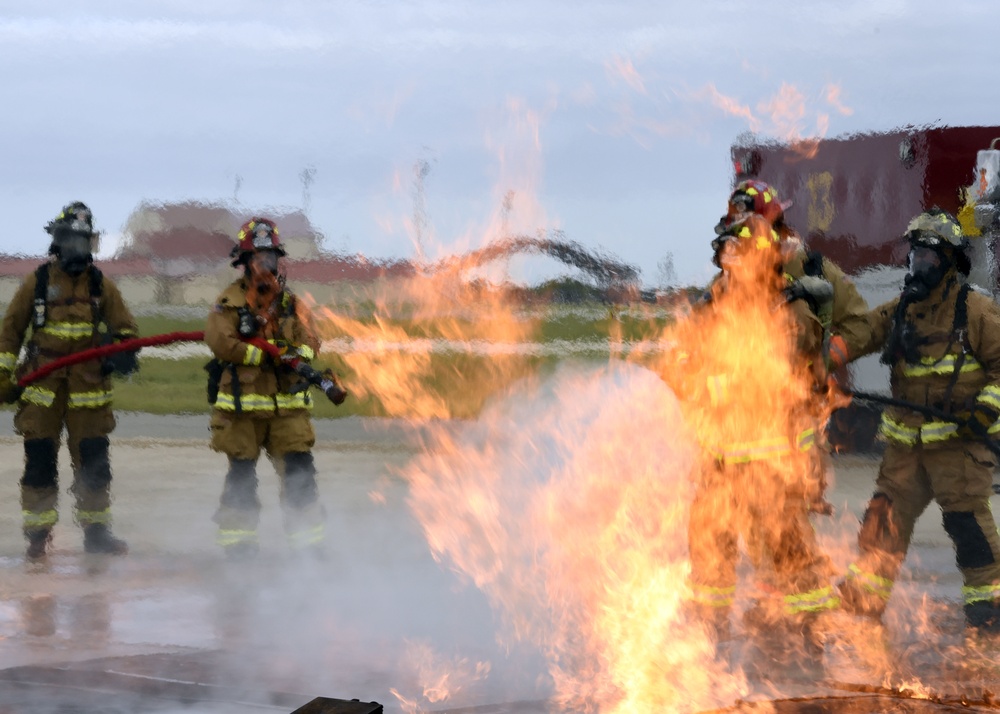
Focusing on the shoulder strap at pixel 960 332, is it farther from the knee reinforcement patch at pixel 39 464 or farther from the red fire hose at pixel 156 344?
the knee reinforcement patch at pixel 39 464

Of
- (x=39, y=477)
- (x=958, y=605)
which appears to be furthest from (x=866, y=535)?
(x=39, y=477)

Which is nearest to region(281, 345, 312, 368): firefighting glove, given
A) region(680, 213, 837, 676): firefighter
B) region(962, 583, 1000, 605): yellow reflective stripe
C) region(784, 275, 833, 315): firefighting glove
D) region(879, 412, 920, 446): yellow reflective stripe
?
region(680, 213, 837, 676): firefighter

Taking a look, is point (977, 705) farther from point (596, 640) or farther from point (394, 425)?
point (394, 425)

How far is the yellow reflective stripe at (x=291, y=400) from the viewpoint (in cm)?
563

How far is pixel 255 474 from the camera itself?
5680 millimetres

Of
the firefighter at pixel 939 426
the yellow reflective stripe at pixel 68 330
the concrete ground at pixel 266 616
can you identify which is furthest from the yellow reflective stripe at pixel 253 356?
the firefighter at pixel 939 426

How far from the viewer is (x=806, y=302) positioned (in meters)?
4.50

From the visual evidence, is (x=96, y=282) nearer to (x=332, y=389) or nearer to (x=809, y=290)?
(x=332, y=389)

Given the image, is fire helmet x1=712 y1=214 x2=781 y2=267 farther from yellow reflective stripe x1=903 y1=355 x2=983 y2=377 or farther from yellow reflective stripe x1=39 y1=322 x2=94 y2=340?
yellow reflective stripe x1=39 y1=322 x2=94 y2=340

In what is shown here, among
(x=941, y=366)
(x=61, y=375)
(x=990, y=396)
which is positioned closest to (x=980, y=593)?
(x=990, y=396)

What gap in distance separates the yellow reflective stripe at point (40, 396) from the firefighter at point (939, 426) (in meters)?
4.06

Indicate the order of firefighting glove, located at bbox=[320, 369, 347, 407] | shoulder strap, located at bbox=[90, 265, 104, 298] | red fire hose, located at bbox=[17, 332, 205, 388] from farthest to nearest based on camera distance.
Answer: shoulder strap, located at bbox=[90, 265, 104, 298]
red fire hose, located at bbox=[17, 332, 205, 388]
firefighting glove, located at bbox=[320, 369, 347, 407]

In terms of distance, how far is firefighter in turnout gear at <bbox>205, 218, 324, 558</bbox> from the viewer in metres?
5.54

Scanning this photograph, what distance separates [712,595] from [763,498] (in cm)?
46
